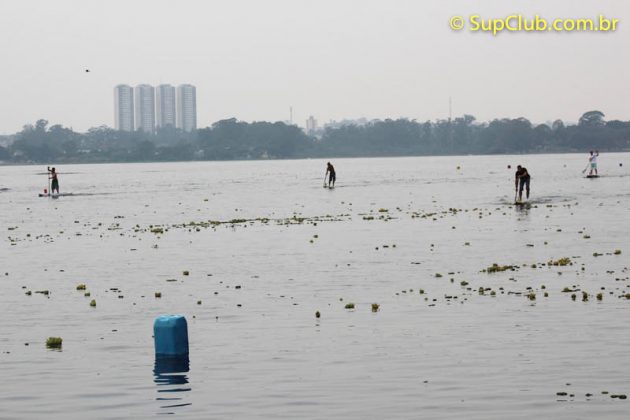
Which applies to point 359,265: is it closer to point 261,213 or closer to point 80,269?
point 80,269

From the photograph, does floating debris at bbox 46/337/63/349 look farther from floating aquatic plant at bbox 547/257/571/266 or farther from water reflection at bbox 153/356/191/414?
floating aquatic plant at bbox 547/257/571/266

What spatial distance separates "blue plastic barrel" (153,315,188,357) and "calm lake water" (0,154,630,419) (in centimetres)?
37

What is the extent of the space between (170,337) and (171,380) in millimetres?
1803

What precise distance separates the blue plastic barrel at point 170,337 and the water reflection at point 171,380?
187 millimetres

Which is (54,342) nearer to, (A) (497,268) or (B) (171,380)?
(B) (171,380)

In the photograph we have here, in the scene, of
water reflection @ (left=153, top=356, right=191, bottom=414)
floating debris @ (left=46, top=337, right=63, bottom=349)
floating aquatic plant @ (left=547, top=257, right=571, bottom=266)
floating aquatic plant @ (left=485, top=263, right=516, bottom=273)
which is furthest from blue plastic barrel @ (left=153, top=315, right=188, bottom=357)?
floating aquatic plant @ (left=547, top=257, right=571, bottom=266)

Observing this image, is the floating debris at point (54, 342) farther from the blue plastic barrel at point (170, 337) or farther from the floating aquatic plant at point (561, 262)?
the floating aquatic plant at point (561, 262)

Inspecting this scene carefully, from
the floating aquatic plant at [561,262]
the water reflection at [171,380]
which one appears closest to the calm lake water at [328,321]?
the water reflection at [171,380]

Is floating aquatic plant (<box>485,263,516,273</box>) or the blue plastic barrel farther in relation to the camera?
floating aquatic plant (<box>485,263,516,273</box>)

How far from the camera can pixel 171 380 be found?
19953 mm

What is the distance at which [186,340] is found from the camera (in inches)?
868

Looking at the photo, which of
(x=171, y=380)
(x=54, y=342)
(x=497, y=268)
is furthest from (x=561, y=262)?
(x=171, y=380)

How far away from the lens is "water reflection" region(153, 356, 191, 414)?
1847 cm

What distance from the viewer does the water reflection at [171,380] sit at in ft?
60.6
